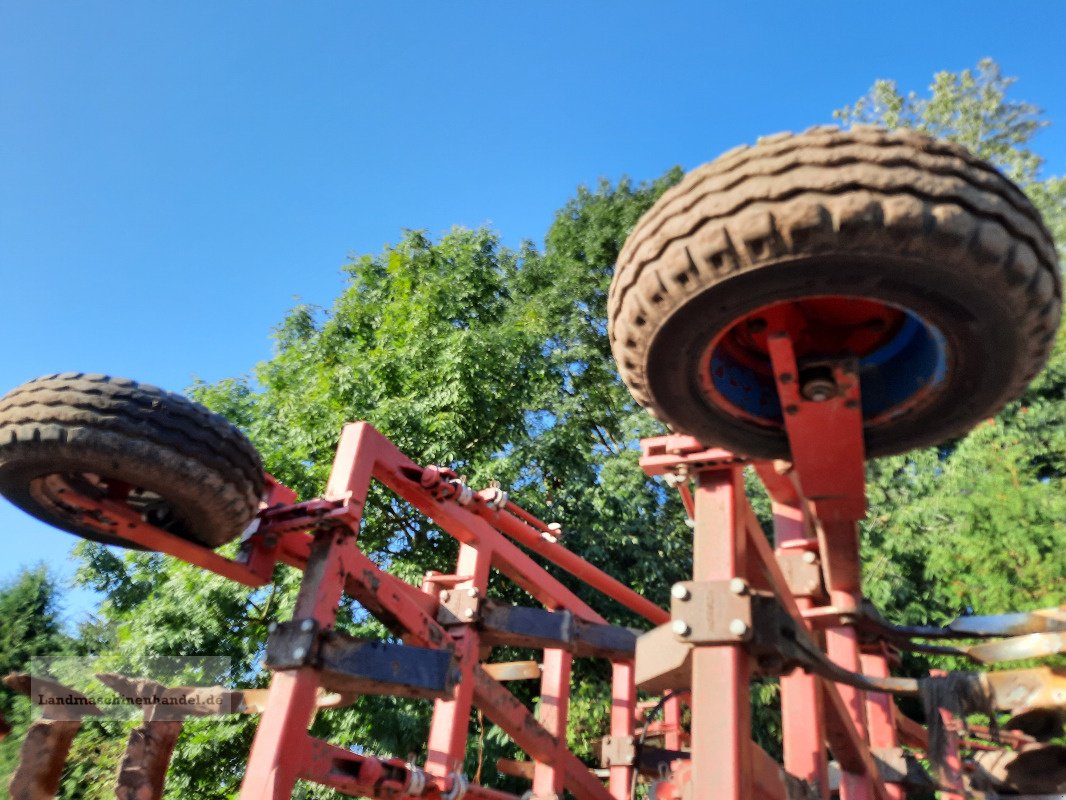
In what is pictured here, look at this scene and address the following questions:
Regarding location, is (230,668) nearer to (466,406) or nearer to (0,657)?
(466,406)

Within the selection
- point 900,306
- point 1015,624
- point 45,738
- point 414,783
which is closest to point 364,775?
point 414,783

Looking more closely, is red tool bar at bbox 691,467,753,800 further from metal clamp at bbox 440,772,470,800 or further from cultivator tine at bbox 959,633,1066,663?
metal clamp at bbox 440,772,470,800

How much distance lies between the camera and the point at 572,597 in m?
4.78

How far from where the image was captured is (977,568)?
10.9 m

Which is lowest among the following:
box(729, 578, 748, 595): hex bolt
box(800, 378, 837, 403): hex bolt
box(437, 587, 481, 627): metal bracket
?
box(729, 578, 748, 595): hex bolt

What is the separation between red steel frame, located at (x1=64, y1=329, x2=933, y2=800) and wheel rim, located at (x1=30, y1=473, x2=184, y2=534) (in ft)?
0.38

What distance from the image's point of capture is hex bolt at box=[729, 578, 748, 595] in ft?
6.60

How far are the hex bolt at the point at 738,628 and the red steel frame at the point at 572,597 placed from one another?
50mm

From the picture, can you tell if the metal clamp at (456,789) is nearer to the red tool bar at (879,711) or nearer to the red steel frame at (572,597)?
the red steel frame at (572,597)

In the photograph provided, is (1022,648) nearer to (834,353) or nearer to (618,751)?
(834,353)

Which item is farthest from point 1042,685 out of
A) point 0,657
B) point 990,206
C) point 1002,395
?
point 0,657

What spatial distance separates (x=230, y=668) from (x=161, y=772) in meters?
8.27

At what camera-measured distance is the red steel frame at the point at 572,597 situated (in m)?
1.97

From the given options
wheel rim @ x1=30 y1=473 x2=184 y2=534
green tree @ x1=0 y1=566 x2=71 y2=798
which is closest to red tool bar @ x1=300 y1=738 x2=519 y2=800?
wheel rim @ x1=30 y1=473 x2=184 y2=534
